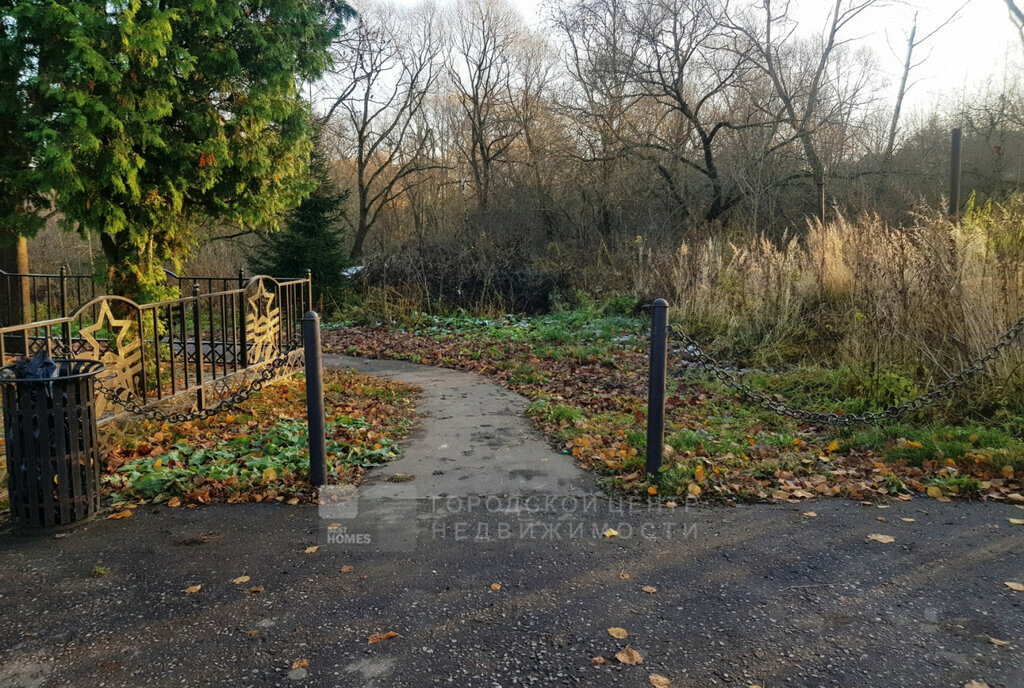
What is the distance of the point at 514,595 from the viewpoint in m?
3.81

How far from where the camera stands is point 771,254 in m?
12.3

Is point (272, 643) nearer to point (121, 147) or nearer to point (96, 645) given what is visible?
point (96, 645)

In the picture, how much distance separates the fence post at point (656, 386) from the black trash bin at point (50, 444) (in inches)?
152

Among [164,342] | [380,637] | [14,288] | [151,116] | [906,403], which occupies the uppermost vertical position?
[151,116]

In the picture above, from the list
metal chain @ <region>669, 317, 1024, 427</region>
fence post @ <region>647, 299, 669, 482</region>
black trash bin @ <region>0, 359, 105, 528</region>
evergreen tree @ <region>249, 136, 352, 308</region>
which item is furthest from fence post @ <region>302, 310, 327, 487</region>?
evergreen tree @ <region>249, 136, 352, 308</region>

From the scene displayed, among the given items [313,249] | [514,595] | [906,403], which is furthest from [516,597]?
[313,249]

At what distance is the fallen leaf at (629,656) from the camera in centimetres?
317

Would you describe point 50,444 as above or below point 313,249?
below

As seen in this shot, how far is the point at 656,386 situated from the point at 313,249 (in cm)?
1529

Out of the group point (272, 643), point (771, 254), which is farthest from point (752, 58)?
point (272, 643)

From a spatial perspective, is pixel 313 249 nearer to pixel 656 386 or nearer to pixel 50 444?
pixel 50 444

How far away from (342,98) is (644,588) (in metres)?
30.3

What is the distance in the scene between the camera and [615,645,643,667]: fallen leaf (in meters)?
3.17

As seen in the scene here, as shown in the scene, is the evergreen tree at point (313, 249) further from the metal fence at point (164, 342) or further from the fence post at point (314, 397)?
the fence post at point (314, 397)
